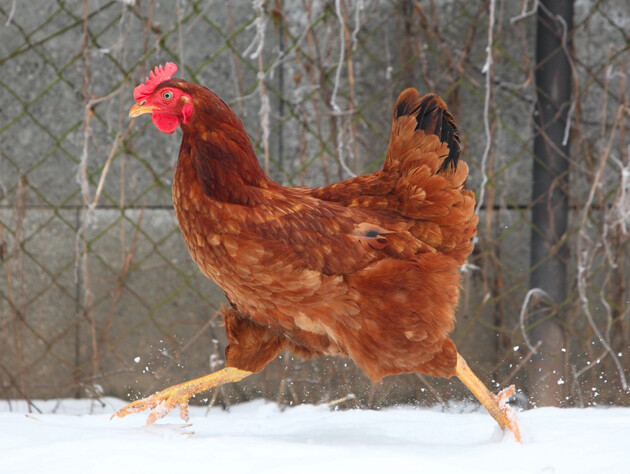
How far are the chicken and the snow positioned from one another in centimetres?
10

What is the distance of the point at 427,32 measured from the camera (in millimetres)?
2094

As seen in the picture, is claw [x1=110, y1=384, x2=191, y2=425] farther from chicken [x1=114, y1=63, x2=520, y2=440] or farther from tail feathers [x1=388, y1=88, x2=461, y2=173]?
tail feathers [x1=388, y1=88, x2=461, y2=173]

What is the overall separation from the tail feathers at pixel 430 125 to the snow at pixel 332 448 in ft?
1.87

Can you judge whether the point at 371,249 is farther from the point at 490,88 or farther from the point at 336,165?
the point at 490,88

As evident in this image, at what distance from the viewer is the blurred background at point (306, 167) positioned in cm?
209

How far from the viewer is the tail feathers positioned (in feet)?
4.68

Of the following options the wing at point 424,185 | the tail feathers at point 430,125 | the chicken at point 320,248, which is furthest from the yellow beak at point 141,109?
the tail feathers at point 430,125

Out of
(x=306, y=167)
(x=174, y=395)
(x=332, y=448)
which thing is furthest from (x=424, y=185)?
(x=306, y=167)

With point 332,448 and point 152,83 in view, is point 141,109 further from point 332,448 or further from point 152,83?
point 332,448

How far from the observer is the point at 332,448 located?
1.25 m

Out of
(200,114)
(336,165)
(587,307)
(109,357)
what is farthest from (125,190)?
(587,307)

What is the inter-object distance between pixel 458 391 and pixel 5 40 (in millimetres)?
1760

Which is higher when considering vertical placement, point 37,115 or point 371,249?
point 37,115

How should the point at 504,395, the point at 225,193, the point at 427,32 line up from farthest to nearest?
the point at 427,32 → the point at 504,395 → the point at 225,193
